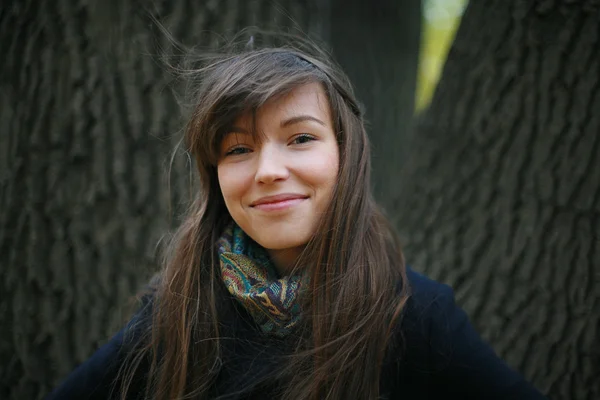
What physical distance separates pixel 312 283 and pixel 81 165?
3.51 ft

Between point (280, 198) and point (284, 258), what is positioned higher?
point (280, 198)

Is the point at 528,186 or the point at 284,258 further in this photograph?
the point at 528,186

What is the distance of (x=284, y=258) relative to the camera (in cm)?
187

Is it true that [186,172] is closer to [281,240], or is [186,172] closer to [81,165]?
[81,165]

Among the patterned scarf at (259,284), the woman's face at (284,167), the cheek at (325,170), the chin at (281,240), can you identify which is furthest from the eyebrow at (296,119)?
the patterned scarf at (259,284)

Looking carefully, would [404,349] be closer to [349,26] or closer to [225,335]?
[225,335]

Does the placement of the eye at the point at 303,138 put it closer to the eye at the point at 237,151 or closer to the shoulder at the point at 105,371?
the eye at the point at 237,151

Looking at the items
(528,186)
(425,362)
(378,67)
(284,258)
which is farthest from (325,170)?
(378,67)

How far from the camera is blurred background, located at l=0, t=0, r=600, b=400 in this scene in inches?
83.0

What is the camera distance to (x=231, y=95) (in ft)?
5.41

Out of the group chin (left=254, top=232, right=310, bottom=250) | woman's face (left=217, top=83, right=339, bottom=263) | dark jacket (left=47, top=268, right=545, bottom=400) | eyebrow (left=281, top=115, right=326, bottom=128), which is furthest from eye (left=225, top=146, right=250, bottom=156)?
dark jacket (left=47, top=268, right=545, bottom=400)

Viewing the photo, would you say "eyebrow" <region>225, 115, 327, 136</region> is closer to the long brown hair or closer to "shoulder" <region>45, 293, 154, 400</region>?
the long brown hair

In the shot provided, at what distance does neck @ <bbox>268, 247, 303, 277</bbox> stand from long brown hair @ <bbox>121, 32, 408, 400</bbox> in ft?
0.31

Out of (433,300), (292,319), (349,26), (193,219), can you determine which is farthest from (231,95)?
(349,26)
